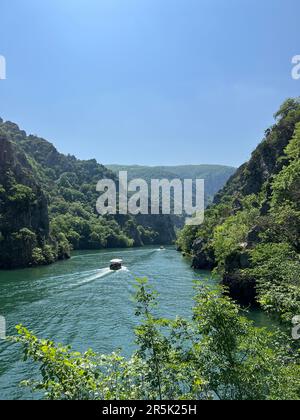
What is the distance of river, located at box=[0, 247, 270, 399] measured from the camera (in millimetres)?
27375

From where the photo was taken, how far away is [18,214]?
94625mm

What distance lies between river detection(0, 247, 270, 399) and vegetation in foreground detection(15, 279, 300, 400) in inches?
93.4

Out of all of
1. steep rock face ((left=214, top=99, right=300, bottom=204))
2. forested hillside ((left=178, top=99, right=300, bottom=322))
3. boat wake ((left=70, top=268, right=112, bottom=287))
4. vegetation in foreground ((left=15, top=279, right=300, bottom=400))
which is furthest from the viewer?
steep rock face ((left=214, top=99, right=300, bottom=204))

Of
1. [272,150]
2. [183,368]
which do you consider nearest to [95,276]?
[272,150]

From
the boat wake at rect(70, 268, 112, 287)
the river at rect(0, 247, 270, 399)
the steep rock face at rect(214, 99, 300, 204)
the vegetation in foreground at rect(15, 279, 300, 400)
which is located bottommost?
the boat wake at rect(70, 268, 112, 287)

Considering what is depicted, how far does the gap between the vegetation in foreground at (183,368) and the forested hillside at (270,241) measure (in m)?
3.34

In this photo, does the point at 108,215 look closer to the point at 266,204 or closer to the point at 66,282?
the point at 66,282

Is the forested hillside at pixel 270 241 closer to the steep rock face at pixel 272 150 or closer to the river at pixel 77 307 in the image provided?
the steep rock face at pixel 272 150

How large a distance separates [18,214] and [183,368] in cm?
9157

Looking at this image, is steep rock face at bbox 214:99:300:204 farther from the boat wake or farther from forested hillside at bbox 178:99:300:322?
the boat wake

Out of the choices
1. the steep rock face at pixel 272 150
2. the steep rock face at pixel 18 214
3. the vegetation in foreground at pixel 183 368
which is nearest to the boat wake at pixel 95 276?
the steep rock face at pixel 18 214

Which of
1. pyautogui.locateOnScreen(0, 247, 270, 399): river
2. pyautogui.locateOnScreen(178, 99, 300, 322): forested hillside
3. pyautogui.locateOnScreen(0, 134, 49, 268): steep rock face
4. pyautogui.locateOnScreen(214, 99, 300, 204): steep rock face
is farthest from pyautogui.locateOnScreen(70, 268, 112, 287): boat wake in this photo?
pyautogui.locateOnScreen(214, 99, 300, 204): steep rock face
